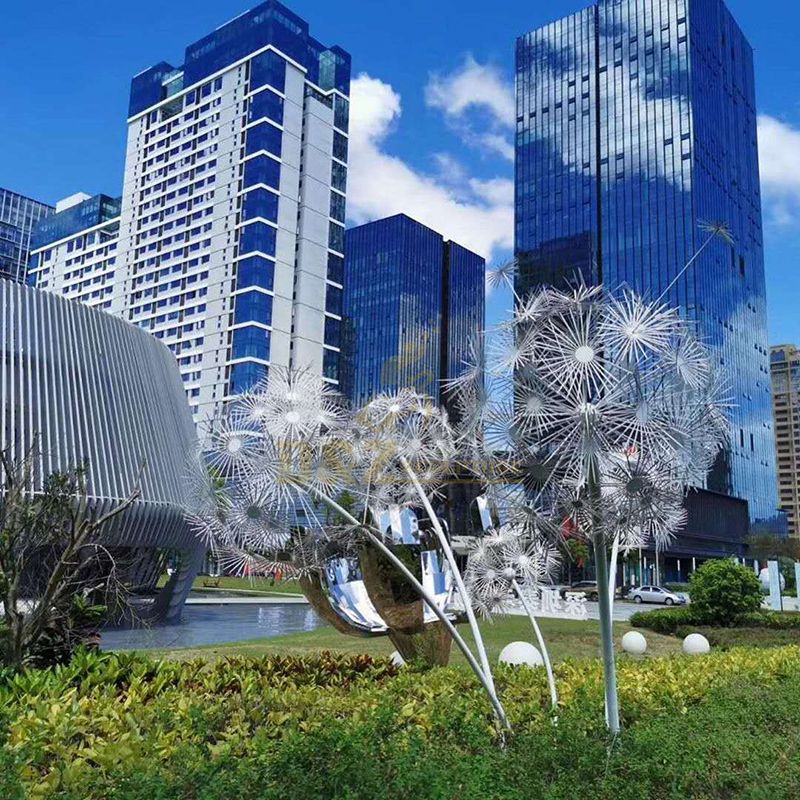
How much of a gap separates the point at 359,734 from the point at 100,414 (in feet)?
62.8

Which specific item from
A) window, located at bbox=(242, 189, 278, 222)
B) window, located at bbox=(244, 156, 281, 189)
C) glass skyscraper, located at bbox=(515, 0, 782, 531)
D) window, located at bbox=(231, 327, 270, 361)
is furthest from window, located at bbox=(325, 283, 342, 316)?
glass skyscraper, located at bbox=(515, 0, 782, 531)

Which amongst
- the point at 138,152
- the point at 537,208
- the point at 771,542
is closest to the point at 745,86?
the point at 537,208

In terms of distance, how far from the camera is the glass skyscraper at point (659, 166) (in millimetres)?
74812

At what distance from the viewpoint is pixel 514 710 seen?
8.23 meters

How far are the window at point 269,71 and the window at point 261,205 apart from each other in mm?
11530

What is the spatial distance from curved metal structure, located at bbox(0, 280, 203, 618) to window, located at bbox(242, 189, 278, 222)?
54.0m

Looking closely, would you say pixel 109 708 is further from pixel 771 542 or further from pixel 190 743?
pixel 771 542

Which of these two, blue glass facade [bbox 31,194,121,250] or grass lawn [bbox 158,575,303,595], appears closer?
grass lawn [bbox 158,575,303,595]

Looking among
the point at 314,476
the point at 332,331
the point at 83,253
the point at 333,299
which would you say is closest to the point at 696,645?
the point at 314,476

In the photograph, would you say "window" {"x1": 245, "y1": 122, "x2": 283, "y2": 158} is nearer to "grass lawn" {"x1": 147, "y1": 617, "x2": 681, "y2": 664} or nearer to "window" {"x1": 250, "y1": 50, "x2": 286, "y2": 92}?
"window" {"x1": 250, "y1": 50, "x2": 286, "y2": 92}

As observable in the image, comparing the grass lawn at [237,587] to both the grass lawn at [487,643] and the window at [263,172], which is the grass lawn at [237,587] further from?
the window at [263,172]

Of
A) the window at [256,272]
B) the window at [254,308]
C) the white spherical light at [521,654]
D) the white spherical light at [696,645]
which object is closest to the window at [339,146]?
the window at [256,272]

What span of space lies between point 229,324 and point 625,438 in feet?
242

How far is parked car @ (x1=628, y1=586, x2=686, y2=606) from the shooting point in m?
41.8
